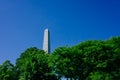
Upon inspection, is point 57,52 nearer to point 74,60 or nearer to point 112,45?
point 74,60

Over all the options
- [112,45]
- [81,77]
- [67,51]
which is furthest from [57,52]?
[112,45]

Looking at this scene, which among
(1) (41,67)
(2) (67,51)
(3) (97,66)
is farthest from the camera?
(1) (41,67)

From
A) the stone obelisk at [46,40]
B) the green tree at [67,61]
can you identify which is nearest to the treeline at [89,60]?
the green tree at [67,61]

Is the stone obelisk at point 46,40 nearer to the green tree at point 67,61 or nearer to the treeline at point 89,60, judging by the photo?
the treeline at point 89,60

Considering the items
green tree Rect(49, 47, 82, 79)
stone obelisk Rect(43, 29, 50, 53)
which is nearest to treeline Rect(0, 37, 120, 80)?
green tree Rect(49, 47, 82, 79)

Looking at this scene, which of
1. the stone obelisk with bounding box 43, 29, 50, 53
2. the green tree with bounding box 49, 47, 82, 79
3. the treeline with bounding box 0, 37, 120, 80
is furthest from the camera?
the stone obelisk with bounding box 43, 29, 50, 53

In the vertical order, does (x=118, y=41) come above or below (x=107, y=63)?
above

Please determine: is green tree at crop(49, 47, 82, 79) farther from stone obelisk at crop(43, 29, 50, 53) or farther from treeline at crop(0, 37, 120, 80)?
stone obelisk at crop(43, 29, 50, 53)

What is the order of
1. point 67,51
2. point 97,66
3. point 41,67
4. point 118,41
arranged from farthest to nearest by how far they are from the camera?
point 41,67
point 118,41
point 67,51
point 97,66

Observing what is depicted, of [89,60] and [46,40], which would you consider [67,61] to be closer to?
[89,60]

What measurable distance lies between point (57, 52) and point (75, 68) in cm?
470

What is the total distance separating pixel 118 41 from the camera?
55.7 meters

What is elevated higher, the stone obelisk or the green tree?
the stone obelisk

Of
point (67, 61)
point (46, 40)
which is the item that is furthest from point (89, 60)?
point (46, 40)
